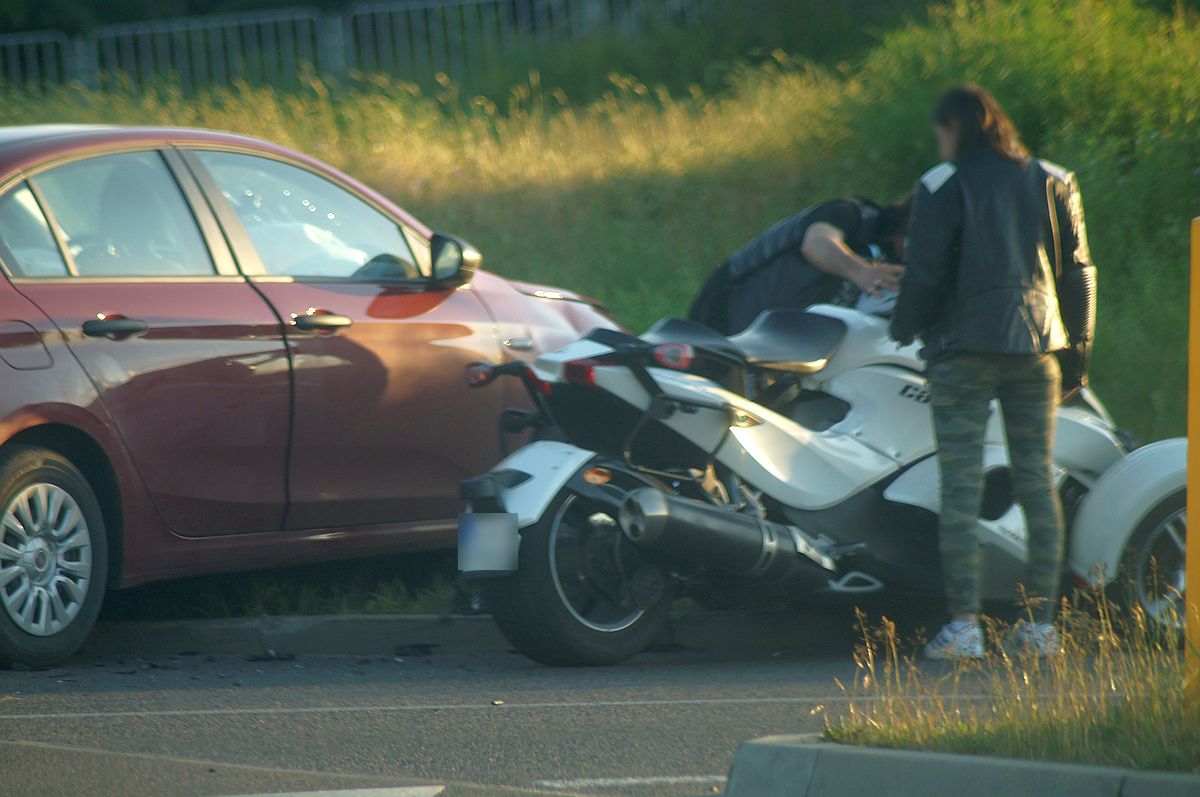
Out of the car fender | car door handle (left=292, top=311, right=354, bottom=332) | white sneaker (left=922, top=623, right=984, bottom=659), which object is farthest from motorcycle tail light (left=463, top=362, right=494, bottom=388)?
the car fender

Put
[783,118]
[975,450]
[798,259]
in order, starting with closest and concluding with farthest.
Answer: [975,450]
[798,259]
[783,118]

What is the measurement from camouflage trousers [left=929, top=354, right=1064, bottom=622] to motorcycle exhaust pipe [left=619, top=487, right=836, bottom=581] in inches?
17.6

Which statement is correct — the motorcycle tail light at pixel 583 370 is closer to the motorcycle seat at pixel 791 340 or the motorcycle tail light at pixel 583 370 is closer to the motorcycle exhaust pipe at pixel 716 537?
the motorcycle exhaust pipe at pixel 716 537

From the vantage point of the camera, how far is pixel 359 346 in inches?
257

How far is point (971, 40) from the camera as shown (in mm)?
14117

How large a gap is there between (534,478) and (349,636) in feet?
3.79

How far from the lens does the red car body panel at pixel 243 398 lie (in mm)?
5711

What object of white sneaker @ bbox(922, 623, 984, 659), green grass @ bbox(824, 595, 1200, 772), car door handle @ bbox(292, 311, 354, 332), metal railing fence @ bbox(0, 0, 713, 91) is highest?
metal railing fence @ bbox(0, 0, 713, 91)

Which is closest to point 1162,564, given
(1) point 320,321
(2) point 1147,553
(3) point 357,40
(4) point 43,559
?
(2) point 1147,553

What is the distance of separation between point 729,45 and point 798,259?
1392cm

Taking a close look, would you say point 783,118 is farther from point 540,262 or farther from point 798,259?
point 798,259

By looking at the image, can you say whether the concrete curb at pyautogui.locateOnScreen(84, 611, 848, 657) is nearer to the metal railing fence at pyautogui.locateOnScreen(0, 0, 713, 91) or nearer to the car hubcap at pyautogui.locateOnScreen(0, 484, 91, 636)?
the car hubcap at pyautogui.locateOnScreen(0, 484, 91, 636)

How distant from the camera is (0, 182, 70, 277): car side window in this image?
566 cm

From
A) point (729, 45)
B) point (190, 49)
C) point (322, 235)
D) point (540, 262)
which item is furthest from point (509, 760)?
point (190, 49)
